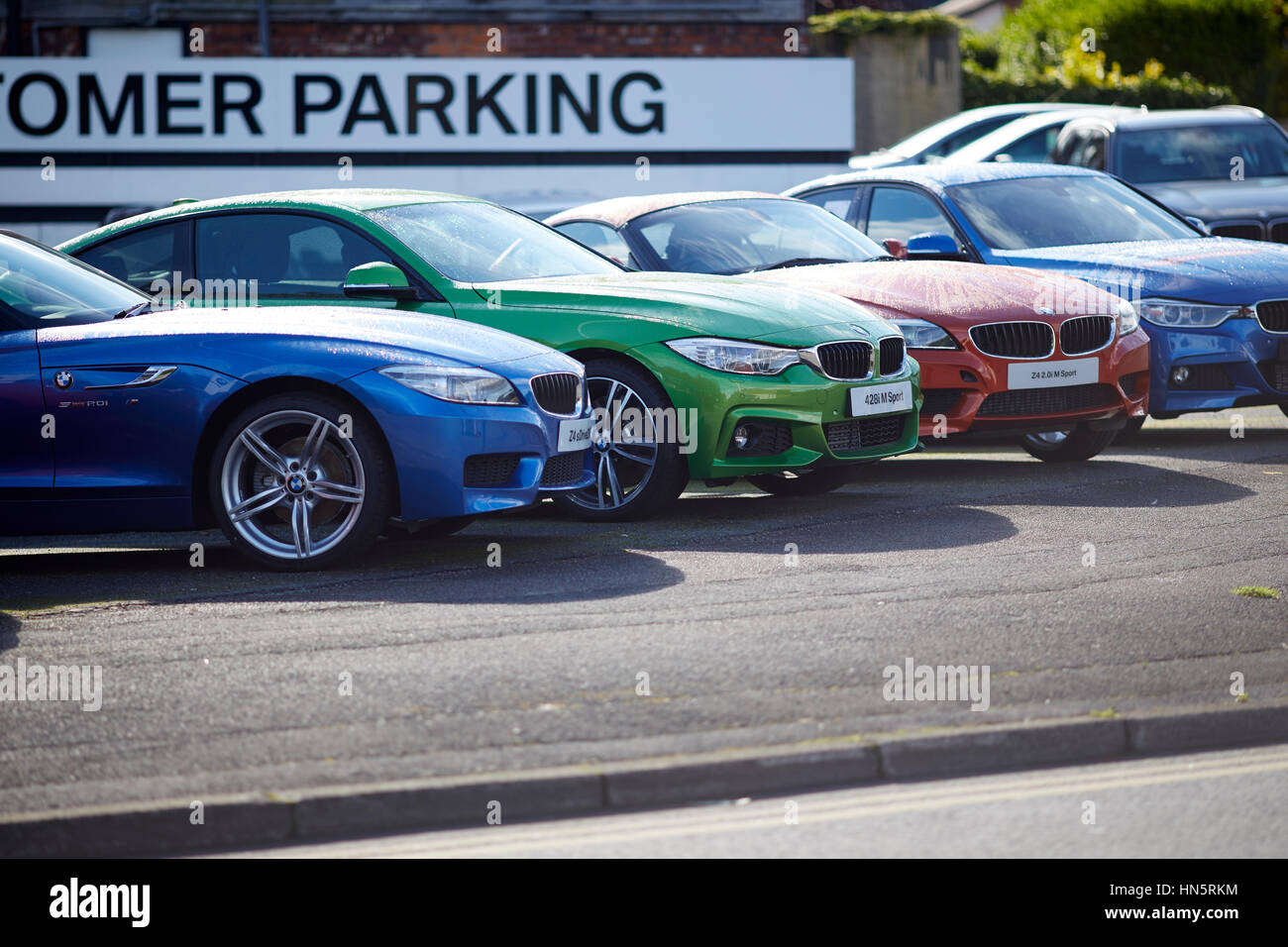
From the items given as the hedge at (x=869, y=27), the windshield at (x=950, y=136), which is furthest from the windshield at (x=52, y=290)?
the hedge at (x=869, y=27)

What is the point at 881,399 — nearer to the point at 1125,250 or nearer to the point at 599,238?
the point at 599,238

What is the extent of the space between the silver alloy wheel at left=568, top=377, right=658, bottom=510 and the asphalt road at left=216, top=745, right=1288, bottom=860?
405 centimetres

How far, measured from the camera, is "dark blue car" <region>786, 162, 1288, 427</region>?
11625 millimetres

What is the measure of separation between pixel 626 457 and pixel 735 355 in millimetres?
741

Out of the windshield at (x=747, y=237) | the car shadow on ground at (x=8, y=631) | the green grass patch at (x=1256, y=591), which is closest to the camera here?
the car shadow on ground at (x=8, y=631)

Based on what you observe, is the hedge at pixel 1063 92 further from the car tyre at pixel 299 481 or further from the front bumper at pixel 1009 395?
the car tyre at pixel 299 481

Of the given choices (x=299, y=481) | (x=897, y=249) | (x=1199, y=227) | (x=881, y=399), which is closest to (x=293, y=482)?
(x=299, y=481)

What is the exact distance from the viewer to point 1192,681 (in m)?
6.04

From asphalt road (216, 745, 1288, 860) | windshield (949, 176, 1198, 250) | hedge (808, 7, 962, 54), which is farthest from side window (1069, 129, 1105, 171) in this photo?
asphalt road (216, 745, 1288, 860)

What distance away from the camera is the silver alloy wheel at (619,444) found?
9156 millimetres

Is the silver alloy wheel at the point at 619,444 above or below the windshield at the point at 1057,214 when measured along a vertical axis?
below

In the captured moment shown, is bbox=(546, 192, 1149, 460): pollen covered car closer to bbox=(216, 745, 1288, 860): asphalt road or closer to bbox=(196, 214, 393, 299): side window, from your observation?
bbox=(196, 214, 393, 299): side window

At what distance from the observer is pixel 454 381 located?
7926 millimetres

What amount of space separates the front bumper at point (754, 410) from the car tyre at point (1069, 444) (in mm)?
2594
